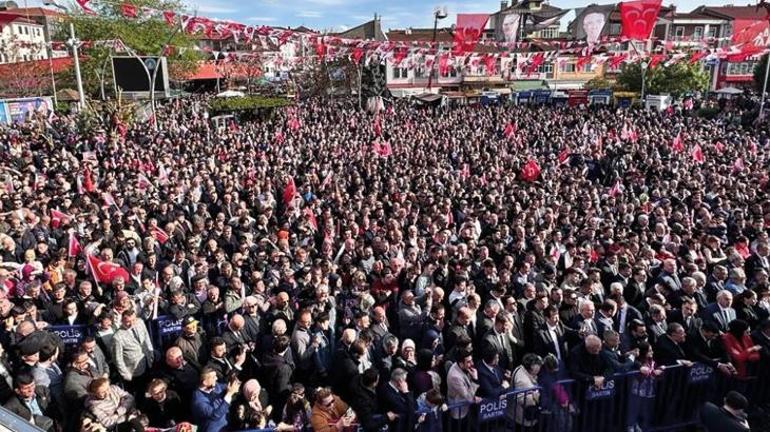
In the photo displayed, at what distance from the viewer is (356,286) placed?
737 centimetres

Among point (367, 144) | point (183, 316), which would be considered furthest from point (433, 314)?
point (367, 144)

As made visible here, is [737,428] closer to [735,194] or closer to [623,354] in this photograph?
[623,354]

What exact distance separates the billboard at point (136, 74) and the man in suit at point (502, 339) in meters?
17.2

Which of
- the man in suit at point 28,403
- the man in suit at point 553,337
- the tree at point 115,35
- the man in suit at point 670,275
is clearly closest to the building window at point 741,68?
the tree at point 115,35

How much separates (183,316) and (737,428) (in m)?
5.56

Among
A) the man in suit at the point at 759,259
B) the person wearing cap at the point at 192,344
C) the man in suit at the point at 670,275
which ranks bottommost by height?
the man in suit at the point at 759,259

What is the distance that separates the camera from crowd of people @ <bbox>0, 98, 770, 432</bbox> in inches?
193

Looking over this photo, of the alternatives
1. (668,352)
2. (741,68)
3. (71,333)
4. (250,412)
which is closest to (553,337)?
(668,352)

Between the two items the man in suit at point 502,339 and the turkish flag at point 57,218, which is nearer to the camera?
the man in suit at point 502,339

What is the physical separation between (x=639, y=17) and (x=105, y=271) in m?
18.1

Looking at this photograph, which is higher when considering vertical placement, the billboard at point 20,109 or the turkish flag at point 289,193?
the billboard at point 20,109

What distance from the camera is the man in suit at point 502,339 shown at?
5840 millimetres

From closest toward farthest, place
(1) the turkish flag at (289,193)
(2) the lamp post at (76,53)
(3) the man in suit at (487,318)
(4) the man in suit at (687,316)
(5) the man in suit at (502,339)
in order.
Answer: (5) the man in suit at (502,339)
(4) the man in suit at (687,316)
(3) the man in suit at (487,318)
(1) the turkish flag at (289,193)
(2) the lamp post at (76,53)

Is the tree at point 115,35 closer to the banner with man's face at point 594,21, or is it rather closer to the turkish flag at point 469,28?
the turkish flag at point 469,28
